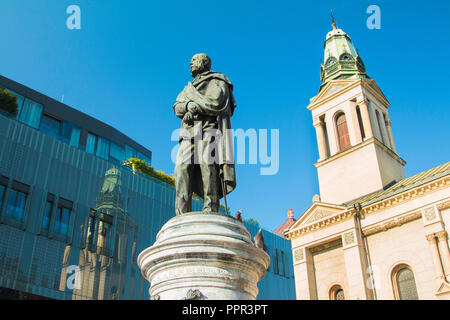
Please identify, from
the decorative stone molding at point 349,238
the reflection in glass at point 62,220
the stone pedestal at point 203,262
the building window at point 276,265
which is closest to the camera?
the stone pedestal at point 203,262

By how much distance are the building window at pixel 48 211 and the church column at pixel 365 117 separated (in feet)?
89.5

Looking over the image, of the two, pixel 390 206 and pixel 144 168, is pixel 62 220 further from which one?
pixel 390 206

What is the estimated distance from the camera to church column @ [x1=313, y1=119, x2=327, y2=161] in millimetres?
43781

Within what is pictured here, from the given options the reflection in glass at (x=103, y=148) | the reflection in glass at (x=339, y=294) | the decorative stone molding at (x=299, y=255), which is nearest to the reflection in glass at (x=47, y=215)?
the reflection in glass at (x=103, y=148)

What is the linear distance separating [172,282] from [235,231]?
4.01 feet

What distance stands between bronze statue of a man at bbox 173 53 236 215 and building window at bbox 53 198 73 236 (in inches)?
1094

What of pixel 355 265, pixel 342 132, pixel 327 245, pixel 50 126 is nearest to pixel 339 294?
pixel 355 265

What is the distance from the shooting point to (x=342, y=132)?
143 ft

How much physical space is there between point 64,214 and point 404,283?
81.1 feet

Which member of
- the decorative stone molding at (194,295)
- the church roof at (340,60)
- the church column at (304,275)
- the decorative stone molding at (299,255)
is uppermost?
the church roof at (340,60)

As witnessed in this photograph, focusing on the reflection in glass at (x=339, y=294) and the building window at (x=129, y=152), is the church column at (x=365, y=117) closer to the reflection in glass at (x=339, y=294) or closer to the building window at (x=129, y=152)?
the reflection in glass at (x=339, y=294)

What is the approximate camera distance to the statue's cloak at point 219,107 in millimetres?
7621

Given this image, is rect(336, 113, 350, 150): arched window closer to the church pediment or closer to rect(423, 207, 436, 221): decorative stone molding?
the church pediment
